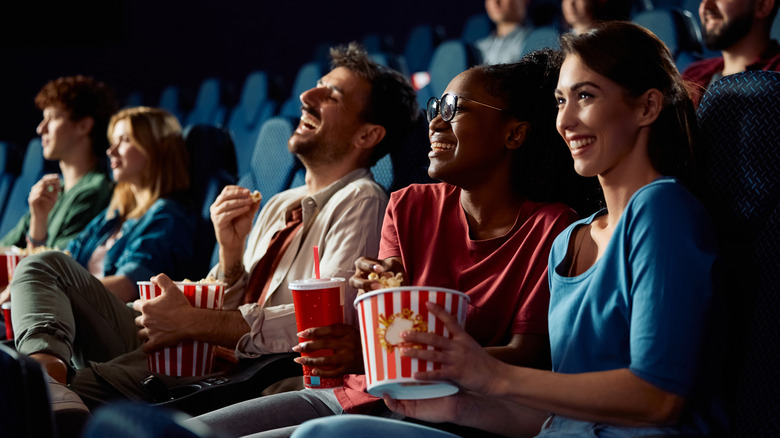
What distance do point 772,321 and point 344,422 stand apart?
1.55ft

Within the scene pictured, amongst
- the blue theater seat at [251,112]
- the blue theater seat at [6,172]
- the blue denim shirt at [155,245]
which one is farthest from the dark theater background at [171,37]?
the blue denim shirt at [155,245]

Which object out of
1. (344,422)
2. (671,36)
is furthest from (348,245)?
(671,36)

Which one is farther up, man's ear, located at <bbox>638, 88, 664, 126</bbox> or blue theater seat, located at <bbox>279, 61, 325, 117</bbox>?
blue theater seat, located at <bbox>279, 61, 325, 117</bbox>

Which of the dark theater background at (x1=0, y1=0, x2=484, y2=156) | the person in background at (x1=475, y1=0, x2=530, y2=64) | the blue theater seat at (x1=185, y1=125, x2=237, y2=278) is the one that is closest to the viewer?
the blue theater seat at (x1=185, y1=125, x2=237, y2=278)

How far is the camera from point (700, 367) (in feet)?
2.39

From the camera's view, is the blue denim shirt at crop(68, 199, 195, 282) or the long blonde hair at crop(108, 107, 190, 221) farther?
the long blonde hair at crop(108, 107, 190, 221)

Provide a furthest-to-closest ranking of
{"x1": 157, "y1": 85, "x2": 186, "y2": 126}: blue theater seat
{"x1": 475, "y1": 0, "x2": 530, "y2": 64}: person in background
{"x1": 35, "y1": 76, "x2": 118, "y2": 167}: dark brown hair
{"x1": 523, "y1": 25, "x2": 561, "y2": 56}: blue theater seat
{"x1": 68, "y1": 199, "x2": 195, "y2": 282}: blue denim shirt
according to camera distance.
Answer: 1. {"x1": 157, "y1": 85, "x2": 186, "y2": 126}: blue theater seat
2. {"x1": 475, "y1": 0, "x2": 530, "y2": 64}: person in background
3. {"x1": 35, "y1": 76, "x2": 118, "y2": 167}: dark brown hair
4. {"x1": 523, "y1": 25, "x2": 561, "y2": 56}: blue theater seat
5. {"x1": 68, "y1": 199, "x2": 195, "y2": 282}: blue denim shirt

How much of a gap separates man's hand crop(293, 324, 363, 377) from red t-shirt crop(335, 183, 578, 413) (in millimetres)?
44

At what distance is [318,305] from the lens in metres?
1.07

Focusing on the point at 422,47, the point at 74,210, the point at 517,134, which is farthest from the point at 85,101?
the point at 422,47

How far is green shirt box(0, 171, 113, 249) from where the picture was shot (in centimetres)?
239

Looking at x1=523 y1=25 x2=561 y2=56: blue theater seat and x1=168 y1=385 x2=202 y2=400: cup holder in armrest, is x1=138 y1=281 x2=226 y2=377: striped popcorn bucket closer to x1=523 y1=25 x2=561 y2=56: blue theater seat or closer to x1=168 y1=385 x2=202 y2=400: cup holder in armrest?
x1=168 y1=385 x2=202 y2=400: cup holder in armrest

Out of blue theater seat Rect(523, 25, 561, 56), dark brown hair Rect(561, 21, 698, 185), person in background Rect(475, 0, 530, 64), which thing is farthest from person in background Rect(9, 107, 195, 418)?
person in background Rect(475, 0, 530, 64)

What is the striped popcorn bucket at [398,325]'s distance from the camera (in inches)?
30.0
